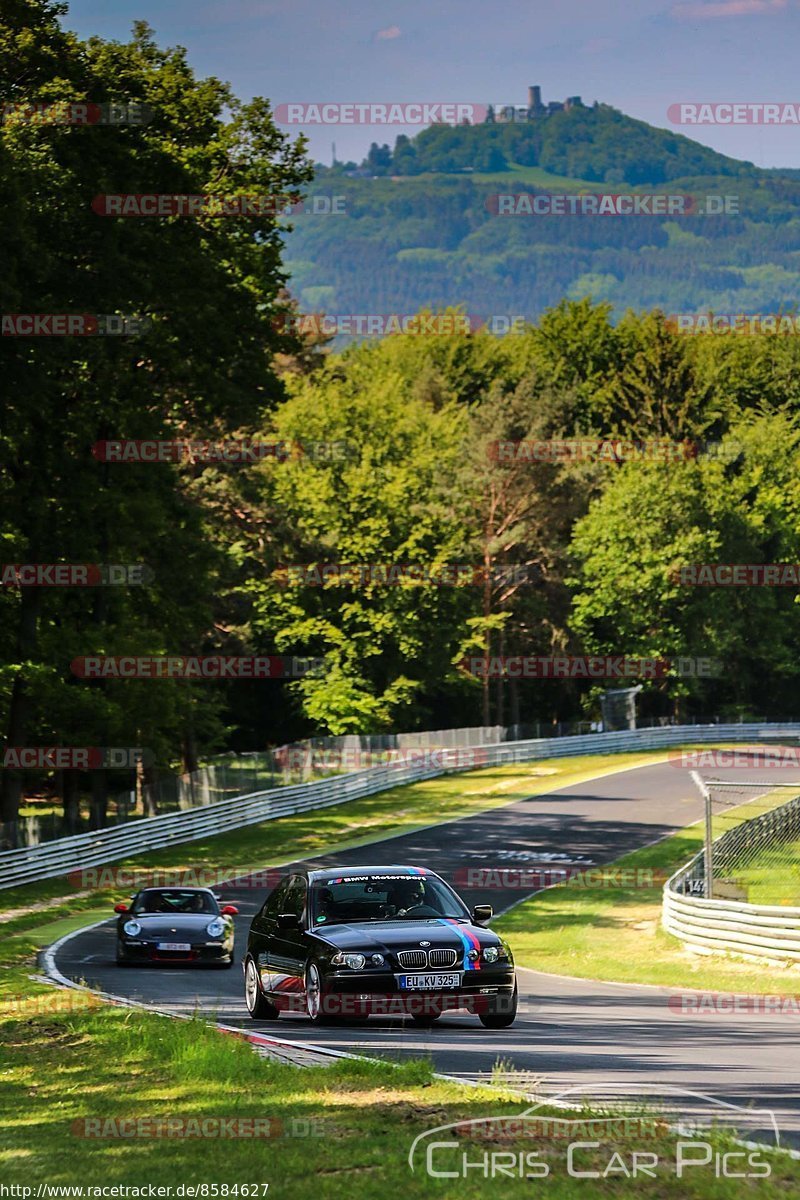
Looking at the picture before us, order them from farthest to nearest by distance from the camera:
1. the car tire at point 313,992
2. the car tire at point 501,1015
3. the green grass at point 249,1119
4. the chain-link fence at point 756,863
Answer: the chain-link fence at point 756,863 < the car tire at point 501,1015 < the car tire at point 313,992 < the green grass at point 249,1119

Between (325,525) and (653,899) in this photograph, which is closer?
(653,899)

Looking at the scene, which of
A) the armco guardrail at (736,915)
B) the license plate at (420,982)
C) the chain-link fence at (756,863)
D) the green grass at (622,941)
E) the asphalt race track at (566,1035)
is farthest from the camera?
the chain-link fence at (756,863)

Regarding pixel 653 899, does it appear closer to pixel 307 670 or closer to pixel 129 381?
pixel 129 381

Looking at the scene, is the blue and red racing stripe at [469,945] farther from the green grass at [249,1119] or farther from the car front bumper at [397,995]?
the green grass at [249,1119]

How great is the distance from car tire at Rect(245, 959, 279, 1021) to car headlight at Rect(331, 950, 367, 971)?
5.84ft

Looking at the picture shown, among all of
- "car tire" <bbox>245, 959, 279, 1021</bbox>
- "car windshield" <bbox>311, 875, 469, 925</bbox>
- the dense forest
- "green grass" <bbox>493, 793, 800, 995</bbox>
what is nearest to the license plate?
"car windshield" <bbox>311, 875, 469, 925</bbox>

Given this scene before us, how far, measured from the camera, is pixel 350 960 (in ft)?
48.2

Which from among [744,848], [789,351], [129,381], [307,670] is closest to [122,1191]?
[744,848]

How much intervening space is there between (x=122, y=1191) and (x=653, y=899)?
28.0m

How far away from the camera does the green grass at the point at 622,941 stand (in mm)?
23328

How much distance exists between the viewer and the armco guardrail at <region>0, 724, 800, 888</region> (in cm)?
4053

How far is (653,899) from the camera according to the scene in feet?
115

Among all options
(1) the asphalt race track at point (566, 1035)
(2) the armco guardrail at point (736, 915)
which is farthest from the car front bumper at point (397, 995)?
(2) the armco guardrail at point (736, 915)

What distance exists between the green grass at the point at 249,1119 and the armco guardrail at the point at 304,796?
2636 cm
